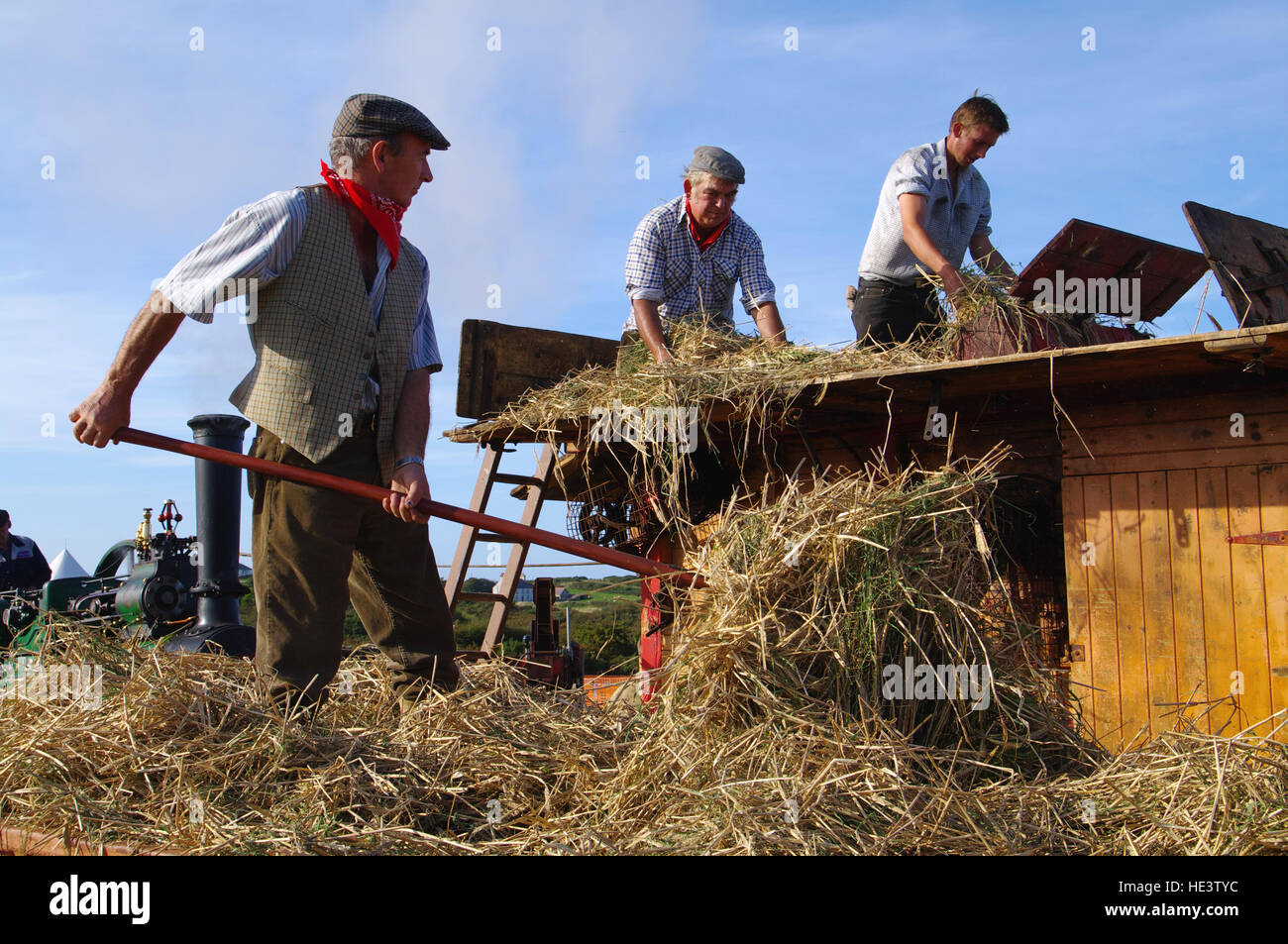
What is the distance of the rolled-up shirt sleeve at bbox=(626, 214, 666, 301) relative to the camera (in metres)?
5.50

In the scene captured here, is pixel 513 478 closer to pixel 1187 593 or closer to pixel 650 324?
pixel 650 324

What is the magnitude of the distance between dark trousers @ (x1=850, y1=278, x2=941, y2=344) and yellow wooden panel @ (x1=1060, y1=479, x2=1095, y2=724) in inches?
44.9

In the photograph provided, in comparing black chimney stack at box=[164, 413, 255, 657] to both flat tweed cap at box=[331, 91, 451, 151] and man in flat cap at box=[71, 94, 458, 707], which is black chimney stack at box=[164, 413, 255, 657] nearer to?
man in flat cap at box=[71, 94, 458, 707]

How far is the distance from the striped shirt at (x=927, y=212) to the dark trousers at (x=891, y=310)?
61 millimetres

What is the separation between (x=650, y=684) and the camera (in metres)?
3.18

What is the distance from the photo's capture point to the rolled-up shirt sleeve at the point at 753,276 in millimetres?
5719

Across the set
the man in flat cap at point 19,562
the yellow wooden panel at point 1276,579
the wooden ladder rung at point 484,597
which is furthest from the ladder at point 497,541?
the man in flat cap at point 19,562

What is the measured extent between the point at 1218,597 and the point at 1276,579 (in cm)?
23

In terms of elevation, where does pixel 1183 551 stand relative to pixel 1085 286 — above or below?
below

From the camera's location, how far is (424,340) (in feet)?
12.4

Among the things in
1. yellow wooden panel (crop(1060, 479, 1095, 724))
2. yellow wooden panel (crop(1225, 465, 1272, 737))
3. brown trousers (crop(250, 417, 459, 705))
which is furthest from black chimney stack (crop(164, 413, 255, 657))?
yellow wooden panel (crop(1225, 465, 1272, 737))
